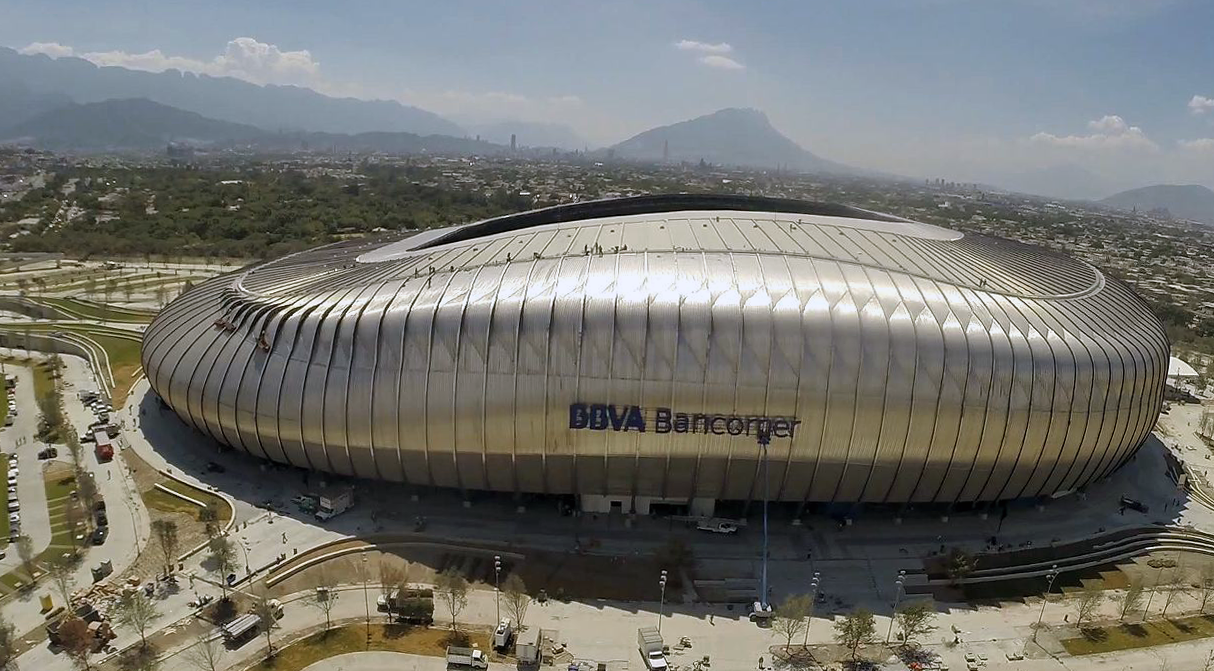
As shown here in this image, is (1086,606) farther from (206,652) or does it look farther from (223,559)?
(223,559)

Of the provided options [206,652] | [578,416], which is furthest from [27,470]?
[578,416]

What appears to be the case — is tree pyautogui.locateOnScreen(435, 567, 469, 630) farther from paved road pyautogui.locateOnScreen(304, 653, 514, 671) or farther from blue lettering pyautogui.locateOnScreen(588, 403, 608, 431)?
blue lettering pyautogui.locateOnScreen(588, 403, 608, 431)

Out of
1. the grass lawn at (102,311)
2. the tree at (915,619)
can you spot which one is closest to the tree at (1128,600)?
the tree at (915,619)

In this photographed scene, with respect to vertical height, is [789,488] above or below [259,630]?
above

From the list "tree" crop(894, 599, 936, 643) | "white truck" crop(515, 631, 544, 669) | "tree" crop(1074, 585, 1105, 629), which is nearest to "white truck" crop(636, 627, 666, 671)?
"white truck" crop(515, 631, 544, 669)

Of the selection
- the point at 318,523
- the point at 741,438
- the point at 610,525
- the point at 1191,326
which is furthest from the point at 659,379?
the point at 1191,326

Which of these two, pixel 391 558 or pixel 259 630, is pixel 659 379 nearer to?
pixel 391 558

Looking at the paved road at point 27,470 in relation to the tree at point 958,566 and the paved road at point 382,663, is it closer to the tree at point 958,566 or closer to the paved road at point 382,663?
the paved road at point 382,663
